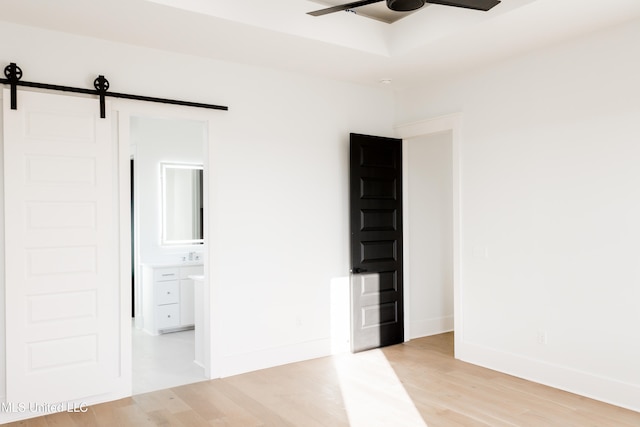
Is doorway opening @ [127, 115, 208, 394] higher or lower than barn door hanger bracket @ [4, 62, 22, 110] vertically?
lower

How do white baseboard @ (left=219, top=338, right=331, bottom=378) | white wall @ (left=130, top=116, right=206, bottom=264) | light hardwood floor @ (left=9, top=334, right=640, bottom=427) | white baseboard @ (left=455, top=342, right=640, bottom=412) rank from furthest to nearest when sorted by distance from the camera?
white wall @ (left=130, top=116, right=206, bottom=264) < white baseboard @ (left=219, top=338, right=331, bottom=378) < white baseboard @ (left=455, top=342, right=640, bottom=412) < light hardwood floor @ (left=9, top=334, right=640, bottom=427)

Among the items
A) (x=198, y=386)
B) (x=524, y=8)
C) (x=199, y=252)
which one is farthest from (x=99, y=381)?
(x=524, y=8)

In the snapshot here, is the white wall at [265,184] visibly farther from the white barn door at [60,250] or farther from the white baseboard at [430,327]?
the white baseboard at [430,327]

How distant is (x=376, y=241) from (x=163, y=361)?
2390 millimetres

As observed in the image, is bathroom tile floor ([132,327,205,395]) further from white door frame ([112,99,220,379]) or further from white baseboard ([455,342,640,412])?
white baseboard ([455,342,640,412])

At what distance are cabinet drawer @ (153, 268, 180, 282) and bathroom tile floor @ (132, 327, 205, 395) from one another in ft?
2.14

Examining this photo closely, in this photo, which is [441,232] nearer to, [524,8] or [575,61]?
[575,61]

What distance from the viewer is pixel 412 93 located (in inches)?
212

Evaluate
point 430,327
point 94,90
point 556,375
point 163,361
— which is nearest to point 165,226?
point 163,361

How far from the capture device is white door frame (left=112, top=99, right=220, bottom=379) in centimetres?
388

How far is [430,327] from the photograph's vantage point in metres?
5.84

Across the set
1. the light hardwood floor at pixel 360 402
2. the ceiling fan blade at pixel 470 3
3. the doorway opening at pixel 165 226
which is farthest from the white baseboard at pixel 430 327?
the ceiling fan blade at pixel 470 3

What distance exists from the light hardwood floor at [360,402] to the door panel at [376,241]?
660 mm

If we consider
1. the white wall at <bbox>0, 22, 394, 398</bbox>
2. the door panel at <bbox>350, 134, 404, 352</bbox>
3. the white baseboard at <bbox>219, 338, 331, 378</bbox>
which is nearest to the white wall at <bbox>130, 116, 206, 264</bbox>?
the white wall at <bbox>0, 22, 394, 398</bbox>
